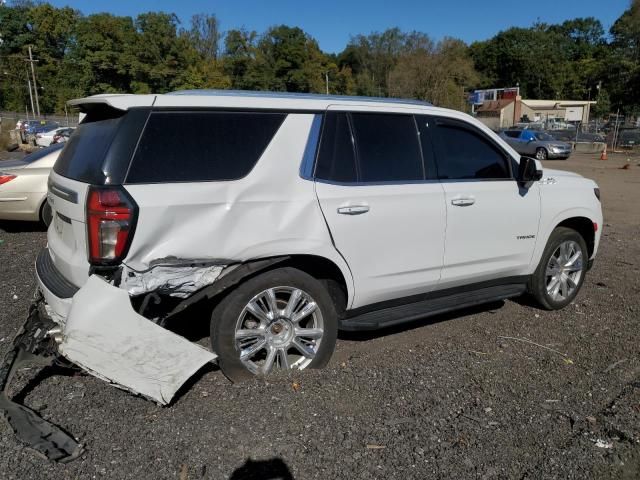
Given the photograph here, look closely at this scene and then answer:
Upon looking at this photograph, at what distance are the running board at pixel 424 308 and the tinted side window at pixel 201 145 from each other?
134 centimetres

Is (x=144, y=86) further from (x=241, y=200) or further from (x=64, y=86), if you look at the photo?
(x=241, y=200)

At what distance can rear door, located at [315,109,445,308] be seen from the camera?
12.0ft

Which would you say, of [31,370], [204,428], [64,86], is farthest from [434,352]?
[64,86]

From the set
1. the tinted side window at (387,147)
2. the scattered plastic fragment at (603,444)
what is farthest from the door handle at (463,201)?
the scattered plastic fragment at (603,444)

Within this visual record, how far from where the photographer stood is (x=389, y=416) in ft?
10.6

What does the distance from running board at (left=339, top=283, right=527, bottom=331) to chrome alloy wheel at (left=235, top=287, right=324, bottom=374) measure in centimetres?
30

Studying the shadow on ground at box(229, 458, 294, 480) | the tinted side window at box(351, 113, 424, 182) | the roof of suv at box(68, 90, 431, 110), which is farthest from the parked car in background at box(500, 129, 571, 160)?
the shadow on ground at box(229, 458, 294, 480)

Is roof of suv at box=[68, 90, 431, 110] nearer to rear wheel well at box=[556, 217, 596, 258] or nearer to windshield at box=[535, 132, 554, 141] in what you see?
rear wheel well at box=[556, 217, 596, 258]

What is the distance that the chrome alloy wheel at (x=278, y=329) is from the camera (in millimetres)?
3430

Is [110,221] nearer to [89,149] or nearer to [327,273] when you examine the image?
[89,149]

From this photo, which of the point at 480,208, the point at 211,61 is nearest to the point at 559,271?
the point at 480,208

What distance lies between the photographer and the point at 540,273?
4953 mm

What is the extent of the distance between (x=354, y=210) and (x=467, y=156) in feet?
4.31

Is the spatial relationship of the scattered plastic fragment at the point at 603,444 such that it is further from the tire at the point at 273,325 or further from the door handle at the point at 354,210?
the door handle at the point at 354,210
